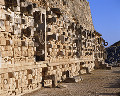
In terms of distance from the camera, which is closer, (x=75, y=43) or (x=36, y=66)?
(x=36, y=66)

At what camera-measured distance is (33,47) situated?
8.65 metres

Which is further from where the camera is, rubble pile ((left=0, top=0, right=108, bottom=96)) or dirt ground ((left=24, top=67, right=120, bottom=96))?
dirt ground ((left=24, top=67, right=120, bottom=96))

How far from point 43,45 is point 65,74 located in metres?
3.03

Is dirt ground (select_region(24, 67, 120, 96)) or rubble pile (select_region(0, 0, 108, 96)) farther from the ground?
rubble pile (select_region(0, 0, 108, 96))

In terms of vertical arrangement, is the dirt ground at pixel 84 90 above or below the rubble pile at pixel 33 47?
below

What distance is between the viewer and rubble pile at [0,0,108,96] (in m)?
6.94

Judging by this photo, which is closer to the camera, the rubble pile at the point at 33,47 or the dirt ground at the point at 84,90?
the rubble pile at the point at 33,47

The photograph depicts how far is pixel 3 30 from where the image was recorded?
6750 mm

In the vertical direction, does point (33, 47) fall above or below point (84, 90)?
above

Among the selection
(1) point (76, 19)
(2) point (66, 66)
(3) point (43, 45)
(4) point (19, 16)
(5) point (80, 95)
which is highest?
(1) point (76, 19)

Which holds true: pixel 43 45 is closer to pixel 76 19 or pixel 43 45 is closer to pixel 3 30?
pixel 3 30

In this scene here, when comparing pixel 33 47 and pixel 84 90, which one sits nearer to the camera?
pixel 84 90

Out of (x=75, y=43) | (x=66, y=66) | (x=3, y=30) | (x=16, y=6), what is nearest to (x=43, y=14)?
(x=16, y=6)

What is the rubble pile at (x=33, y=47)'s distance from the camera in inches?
273
